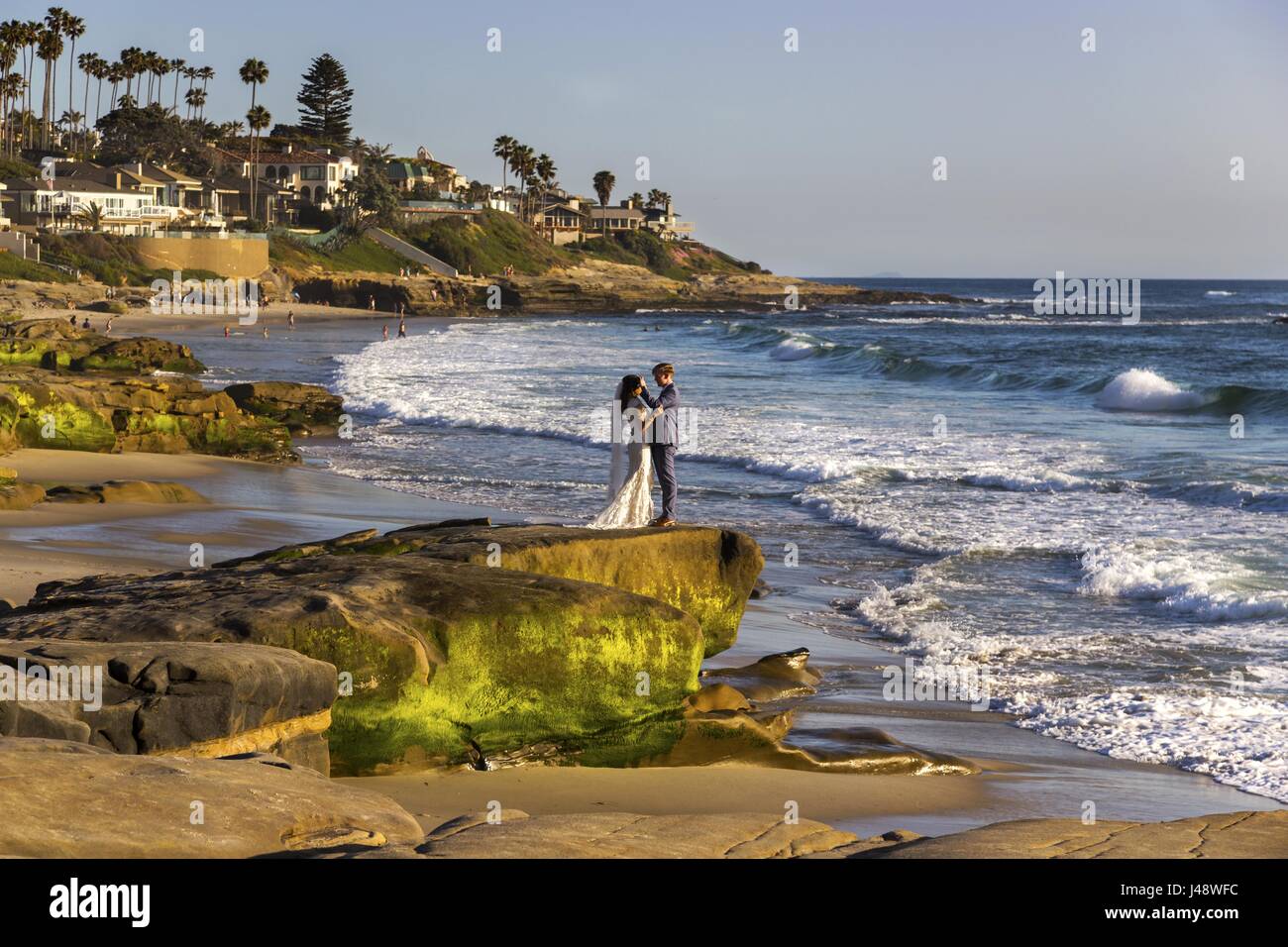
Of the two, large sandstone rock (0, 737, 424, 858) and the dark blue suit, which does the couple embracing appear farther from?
large sandstone rock (0, 737, 424, 858)

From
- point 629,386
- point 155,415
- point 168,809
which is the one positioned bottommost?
point 168,809

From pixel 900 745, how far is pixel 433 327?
81.6 m

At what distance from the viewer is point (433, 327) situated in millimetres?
89750

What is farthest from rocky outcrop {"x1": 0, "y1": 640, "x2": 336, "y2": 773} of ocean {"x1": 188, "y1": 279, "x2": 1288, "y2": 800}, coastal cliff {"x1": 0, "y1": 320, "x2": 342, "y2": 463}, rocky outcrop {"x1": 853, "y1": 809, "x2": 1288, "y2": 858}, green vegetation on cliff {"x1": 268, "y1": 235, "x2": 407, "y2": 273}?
green vegetation on cliff {"x1": 268, "y1": 235, "x2": 407, "y2": 273}

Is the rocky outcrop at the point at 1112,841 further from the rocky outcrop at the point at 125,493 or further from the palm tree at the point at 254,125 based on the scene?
the palm tree at the point at 254,125

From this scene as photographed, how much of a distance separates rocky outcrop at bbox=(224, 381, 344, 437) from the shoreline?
1295cm

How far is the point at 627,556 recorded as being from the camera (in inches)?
444

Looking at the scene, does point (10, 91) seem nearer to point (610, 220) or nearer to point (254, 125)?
point (254, 125)

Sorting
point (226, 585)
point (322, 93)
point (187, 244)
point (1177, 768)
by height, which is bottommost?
point (1177, 768)

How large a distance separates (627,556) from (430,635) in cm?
272

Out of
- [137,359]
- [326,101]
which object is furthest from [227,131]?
[137,359]

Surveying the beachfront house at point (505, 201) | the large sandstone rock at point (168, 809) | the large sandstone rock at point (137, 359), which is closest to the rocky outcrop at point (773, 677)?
the large sandstone rock at point (168, 809)
